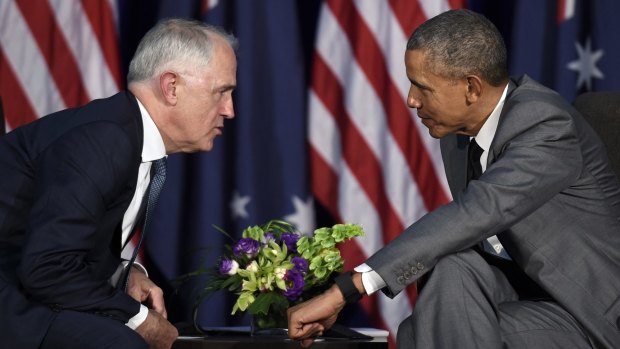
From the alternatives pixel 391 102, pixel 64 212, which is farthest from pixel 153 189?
pixel 391 102

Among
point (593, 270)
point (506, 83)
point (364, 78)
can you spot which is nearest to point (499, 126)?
point (506, 83)

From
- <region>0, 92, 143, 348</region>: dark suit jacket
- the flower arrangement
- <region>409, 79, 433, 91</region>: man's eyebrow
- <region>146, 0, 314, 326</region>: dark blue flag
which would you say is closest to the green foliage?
the flower arrangement

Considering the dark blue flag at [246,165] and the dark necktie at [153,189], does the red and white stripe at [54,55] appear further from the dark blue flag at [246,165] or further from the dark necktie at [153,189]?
the dark necktie at [153,189]

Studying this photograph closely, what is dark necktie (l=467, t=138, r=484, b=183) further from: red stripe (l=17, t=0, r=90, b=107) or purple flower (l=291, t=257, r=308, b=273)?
red stripe (l=17, t=0, r=90, b=107)

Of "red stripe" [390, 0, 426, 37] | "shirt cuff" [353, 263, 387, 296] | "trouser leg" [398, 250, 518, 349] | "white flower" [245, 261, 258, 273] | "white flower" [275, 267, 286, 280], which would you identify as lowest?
"white flower" [275, 267, 286, 280]

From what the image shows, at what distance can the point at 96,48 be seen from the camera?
4.29 meters

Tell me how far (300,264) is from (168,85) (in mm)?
780

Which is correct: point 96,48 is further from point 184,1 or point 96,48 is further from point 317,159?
point 317,159

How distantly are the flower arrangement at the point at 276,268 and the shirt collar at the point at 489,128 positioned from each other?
0.52 m

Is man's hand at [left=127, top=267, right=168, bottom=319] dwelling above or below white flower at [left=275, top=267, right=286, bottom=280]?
above

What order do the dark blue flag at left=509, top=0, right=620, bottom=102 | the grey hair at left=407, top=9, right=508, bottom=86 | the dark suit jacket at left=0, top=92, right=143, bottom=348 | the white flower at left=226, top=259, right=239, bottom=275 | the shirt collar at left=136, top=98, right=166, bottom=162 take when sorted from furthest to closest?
the dark blue flag at left=509, top=0, right=620, bottom=102, the white flower at left=226, top=259, right=239, bottom=275, the grey hair at left=407, top=9, right=508, bottom=86, the shirt collar at left=136, top=98, right=166, bottom=162, the dark suit jacket at left=0, top=92, right=143, bottom=348

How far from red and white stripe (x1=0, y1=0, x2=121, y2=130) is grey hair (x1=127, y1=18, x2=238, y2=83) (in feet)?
5.59

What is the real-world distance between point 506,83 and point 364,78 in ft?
5.22

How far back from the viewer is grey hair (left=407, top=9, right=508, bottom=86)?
2730 millimetres
